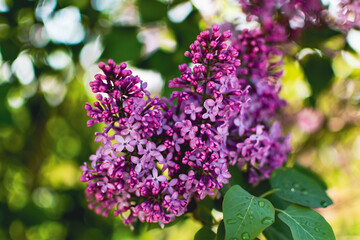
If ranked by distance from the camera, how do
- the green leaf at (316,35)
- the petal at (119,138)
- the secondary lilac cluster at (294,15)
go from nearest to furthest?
the petal at (119,138) < the secondary lilac cluster at (294,15) < the green leaf at (316,35)

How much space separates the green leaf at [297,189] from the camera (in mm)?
794

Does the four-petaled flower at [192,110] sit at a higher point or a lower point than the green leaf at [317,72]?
higher

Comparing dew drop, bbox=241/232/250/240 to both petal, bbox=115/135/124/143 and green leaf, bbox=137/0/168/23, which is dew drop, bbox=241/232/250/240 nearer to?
petal, bbox=115/135/124/143

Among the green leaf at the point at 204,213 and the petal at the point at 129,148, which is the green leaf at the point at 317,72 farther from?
the petal at the point at 129,148

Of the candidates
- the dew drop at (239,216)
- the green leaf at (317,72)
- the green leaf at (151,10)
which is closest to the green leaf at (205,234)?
the dew drop at (239,216)

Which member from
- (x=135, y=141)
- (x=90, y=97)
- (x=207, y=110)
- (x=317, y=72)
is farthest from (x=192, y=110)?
(x=90, y=97)

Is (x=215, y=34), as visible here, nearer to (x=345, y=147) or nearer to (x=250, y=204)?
(x=250, y=204)

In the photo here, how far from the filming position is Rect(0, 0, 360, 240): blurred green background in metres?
1.26

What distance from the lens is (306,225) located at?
68 centimetres

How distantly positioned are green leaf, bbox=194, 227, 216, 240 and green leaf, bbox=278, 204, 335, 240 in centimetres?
16

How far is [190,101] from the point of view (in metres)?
0.73

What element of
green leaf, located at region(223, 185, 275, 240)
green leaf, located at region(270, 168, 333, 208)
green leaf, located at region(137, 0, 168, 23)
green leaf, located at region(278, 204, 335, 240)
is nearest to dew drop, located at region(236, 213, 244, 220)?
green leaf, located at region(223, 185, 275, 240)

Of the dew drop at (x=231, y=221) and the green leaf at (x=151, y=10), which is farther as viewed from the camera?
the green leaf at (x=151, y=10)

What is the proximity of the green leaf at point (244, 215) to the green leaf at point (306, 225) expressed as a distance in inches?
2.7
